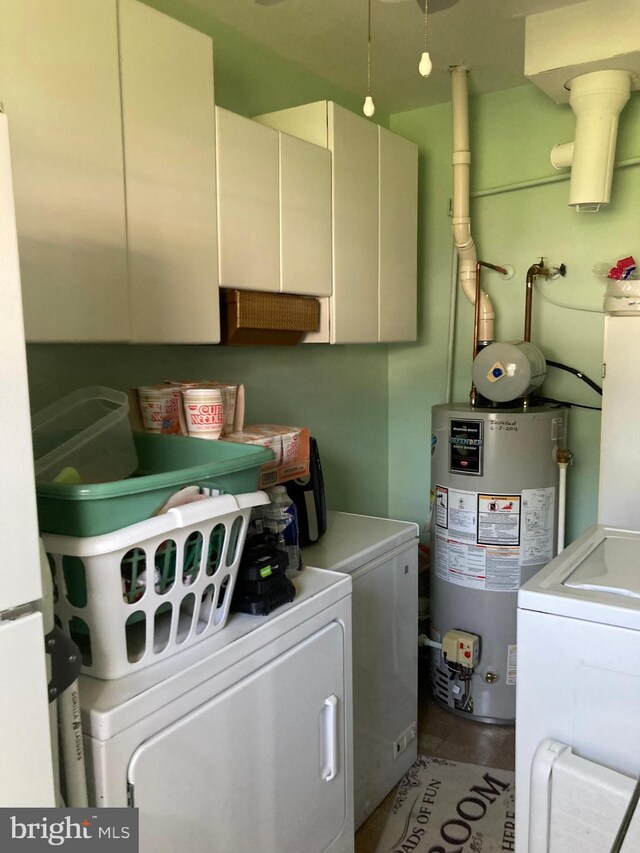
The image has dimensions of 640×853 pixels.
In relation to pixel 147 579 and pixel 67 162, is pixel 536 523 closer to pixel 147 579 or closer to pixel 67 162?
pixel 147 579

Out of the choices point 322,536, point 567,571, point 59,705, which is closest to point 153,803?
point 59,705

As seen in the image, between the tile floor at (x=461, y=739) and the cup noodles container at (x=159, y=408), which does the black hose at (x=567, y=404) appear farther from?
the cup noodles container at (x=159, y=408)

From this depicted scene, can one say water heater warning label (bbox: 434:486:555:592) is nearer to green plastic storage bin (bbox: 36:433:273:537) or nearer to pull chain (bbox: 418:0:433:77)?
green plastic storage bin (bbox: 36:433:273:537)

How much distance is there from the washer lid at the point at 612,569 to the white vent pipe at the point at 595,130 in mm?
1260

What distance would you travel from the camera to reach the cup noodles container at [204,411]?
1.54 metres

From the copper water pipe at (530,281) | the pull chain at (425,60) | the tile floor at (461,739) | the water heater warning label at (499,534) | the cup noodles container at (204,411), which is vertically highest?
the pull chain at (425,60)

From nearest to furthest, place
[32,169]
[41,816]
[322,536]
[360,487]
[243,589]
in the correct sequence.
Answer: [41,816], [32,169], [243,589], [322,536], [360,487]

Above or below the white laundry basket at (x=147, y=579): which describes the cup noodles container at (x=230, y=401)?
above

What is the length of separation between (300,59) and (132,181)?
1216 millimetres

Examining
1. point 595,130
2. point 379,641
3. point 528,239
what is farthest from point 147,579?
point 528,239

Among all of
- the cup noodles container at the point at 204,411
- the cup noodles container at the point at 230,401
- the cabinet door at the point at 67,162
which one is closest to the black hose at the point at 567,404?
the cup noodles container at the point at 230,401

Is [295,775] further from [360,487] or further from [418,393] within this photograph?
[418,393]

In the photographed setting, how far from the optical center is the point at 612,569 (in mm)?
1266

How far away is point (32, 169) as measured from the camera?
1204 millimetres
